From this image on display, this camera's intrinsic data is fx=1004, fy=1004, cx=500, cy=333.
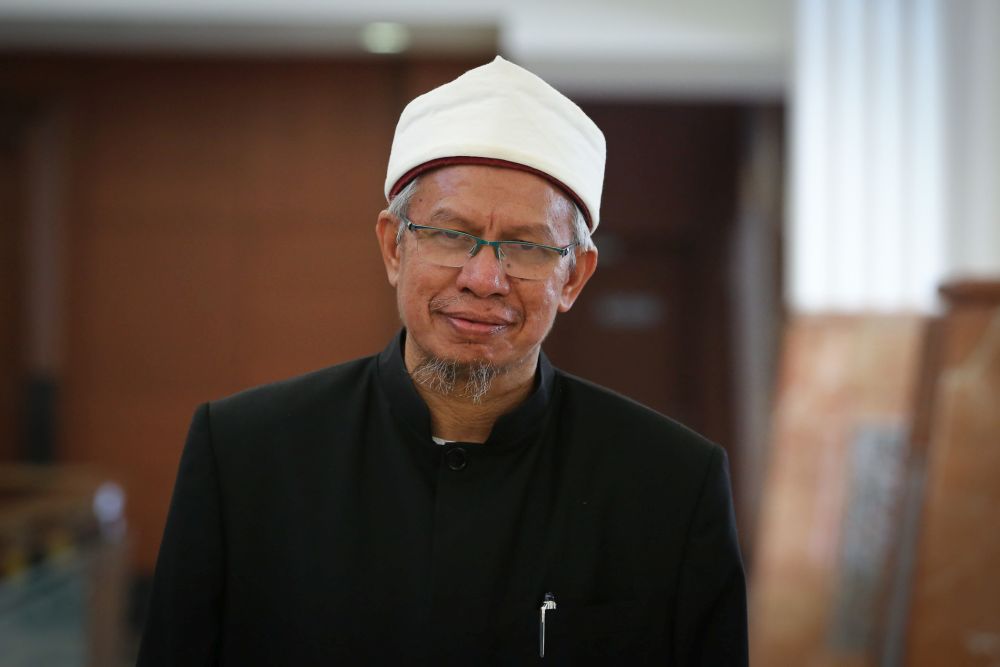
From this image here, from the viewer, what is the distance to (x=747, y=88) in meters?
5.55

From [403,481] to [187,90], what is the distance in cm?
501

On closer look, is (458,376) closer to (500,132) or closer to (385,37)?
(500,132)

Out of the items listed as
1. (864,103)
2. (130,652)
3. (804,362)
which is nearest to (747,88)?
(864,103)

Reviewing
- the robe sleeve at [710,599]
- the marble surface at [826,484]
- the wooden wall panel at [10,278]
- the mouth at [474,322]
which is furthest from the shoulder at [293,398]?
the wooden wall panel at [10,278]

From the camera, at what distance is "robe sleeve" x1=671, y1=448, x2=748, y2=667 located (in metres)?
1.25

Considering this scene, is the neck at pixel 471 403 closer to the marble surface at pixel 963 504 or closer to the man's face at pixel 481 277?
the man's face at pixel 481 277

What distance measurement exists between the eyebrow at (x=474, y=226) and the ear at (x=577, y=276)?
104 millimetres

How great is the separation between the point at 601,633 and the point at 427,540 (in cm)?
24

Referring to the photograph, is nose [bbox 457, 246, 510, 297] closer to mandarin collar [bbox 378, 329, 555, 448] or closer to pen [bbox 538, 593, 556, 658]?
mandarin collar [bbox 378, 329, 555, 448]

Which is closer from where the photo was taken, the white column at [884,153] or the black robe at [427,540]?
the black robe at [427,540]

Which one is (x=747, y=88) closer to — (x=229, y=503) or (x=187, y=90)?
(x=187, y=90)

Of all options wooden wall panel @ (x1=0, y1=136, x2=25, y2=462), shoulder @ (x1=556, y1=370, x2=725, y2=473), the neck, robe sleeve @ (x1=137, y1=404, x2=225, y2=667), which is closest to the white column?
shoulder @ (x1=556, y1=370, x2=725, y2=473)

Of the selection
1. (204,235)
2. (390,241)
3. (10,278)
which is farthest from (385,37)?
(390,241)

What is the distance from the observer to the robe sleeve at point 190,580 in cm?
119
